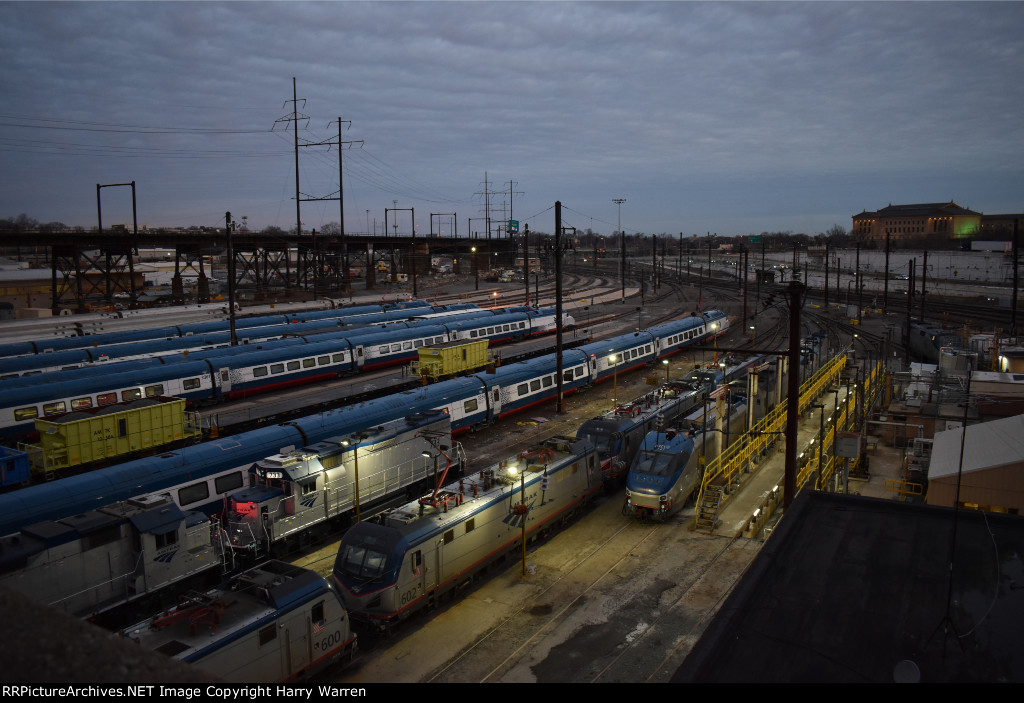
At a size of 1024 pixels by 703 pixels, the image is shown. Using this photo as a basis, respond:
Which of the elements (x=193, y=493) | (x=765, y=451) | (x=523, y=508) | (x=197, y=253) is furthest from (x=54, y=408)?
(x=197, y=253)

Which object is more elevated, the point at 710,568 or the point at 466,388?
the point at 466,388

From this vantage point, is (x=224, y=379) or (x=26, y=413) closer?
(x=26, y=413)

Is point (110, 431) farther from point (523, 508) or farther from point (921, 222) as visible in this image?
point (921, 222)

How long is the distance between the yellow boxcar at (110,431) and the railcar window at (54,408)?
15.0ft

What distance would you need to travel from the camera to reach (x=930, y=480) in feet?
66.4

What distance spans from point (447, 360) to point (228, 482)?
1935cm

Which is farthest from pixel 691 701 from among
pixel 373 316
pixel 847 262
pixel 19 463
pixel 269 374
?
pixel 847 262

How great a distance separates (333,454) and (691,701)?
1673cm

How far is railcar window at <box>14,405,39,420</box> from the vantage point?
29.0m

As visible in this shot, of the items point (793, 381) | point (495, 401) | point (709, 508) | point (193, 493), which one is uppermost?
point (793, 381)

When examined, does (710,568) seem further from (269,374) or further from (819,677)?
(269,374)

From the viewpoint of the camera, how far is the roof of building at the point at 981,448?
780 inches

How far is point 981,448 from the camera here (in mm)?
21406

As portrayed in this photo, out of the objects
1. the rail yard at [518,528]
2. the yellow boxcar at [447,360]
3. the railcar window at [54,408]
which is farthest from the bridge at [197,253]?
the rail yard at [518,528]
